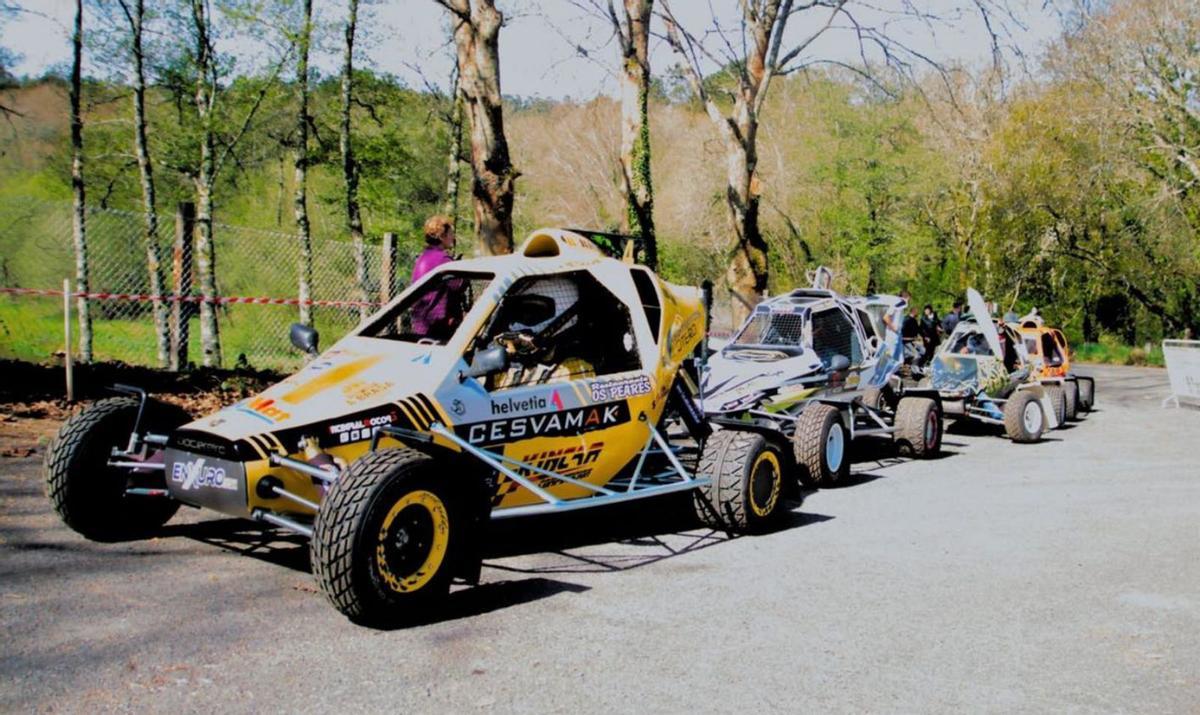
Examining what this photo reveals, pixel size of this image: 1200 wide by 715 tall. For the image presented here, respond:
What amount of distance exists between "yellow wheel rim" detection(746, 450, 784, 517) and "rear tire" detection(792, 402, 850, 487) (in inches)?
88.4

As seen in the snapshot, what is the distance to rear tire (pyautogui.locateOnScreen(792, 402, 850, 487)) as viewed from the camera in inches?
393

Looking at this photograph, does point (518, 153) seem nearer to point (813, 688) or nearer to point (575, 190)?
point (575, 190)

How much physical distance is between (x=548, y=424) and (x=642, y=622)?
1.63 m

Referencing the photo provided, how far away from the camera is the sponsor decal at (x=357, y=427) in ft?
18.5

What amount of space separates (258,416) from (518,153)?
3809 cm

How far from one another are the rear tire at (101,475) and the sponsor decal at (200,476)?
1.84 ft

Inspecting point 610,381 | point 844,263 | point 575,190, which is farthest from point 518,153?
point 610,381

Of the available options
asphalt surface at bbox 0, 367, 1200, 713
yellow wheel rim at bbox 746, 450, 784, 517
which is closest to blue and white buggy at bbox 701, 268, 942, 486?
asphalt surface at bbox 0, 367, 1200, 713

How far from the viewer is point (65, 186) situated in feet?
87.8

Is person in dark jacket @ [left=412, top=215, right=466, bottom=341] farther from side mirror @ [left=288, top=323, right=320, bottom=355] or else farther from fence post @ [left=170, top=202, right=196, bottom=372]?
fence post @ [left=170, top=202, right=196, bottom=372]

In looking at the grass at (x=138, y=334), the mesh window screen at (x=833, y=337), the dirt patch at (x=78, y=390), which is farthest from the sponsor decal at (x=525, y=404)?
the grass at (x=138, y=334)

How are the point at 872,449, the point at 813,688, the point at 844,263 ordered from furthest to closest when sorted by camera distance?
the point at 844,263 < the point at 872,449 < the point at 813,688

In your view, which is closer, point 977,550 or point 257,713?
point 257,713

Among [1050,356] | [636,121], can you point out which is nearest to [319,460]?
[636,121]
